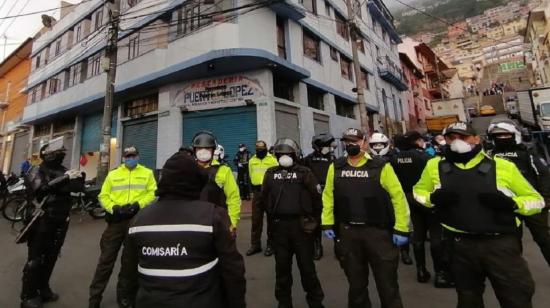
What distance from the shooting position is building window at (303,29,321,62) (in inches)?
587

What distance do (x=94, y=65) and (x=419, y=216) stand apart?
19405 mm

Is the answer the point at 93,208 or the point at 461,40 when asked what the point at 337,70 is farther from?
the point at 461,40

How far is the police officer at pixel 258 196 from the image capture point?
5.45 m

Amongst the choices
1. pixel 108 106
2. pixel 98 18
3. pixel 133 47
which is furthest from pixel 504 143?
pixel 98 18

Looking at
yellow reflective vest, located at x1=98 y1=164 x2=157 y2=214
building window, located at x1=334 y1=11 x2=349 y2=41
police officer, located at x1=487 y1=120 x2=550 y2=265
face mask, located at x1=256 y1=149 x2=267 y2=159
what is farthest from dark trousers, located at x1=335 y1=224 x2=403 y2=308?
building window, located at x1=334 y1=11 x2=349 y2=41

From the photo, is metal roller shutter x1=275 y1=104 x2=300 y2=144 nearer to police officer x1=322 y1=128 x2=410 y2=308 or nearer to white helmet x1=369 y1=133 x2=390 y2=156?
white helmet x1=369 y1=133 x2=390 y2=156

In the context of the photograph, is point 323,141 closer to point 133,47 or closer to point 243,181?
point 243,181

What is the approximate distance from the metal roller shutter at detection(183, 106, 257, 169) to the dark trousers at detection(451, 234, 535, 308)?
9846 mm

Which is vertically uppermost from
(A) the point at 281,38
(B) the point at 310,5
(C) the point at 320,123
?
(B) the point at 310,5

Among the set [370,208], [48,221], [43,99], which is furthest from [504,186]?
[43,99]

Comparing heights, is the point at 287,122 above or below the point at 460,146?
above

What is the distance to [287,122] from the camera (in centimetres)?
1255

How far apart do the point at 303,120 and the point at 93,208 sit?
8973 mm

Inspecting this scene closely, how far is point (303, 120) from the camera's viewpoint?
1330 cm
